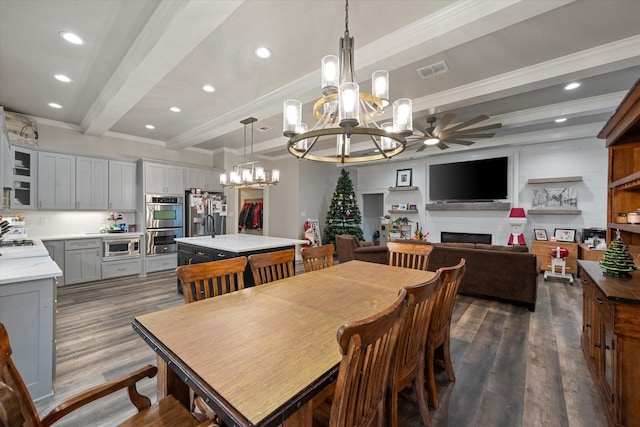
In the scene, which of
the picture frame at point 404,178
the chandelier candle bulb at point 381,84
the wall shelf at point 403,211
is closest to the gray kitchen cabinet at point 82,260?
the chandelier candle bulb at point 381,84

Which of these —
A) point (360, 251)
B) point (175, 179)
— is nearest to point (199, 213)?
point (175, 179)

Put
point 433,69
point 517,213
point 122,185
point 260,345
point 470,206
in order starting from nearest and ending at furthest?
point 260,345 → point 433,69 → point 122,185 → point 517,213 → point 470,206

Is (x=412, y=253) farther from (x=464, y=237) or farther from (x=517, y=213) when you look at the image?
(x=464, y=237)

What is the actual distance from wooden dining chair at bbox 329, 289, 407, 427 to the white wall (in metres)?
6.50

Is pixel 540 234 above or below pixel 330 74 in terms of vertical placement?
below

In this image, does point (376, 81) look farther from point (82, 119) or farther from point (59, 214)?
point (59, 214)

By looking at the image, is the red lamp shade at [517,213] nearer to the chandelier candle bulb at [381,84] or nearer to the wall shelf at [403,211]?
the wall shelf at [403,211]

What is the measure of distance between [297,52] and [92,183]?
15.3 ft

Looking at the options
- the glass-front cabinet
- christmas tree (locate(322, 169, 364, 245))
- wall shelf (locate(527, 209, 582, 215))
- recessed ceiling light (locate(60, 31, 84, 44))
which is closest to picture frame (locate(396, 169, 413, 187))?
christmas tree (locate(322, 169, 364, 245))

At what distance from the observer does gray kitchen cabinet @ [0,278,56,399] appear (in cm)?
178

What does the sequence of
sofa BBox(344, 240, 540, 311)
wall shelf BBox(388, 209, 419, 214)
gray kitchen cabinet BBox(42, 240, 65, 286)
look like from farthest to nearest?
1. wall shelf BBox(388, 209, 419, 214)
2. gray kitchen cabinet BBox(42, 240, 65, 286)
3. sofa BBox(344, 240, 540, 311)

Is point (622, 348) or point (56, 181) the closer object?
point (622, 348)

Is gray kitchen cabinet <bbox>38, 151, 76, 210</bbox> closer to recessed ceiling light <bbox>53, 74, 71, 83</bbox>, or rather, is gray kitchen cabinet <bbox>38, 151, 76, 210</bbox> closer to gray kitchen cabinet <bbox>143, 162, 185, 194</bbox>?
gray kitchen cabinet <bbox>143, 162, 185, 194</bbox>

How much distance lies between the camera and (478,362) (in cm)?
238
